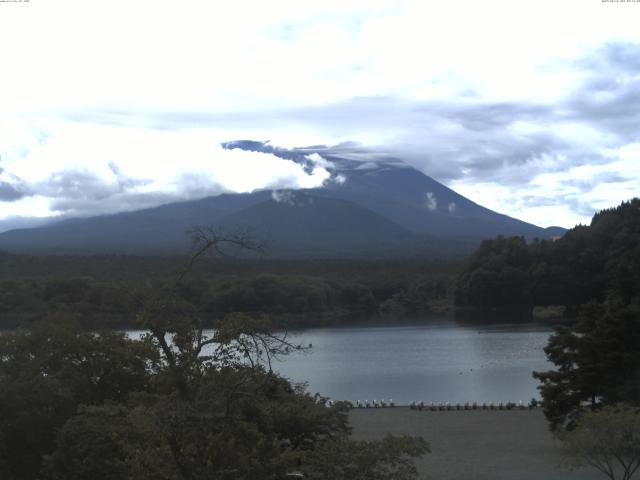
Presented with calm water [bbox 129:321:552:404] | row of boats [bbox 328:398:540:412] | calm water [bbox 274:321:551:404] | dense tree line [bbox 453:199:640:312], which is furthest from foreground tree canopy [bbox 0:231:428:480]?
dense tree line [bbox 453:199:640:312]

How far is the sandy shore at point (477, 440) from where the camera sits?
14.1 m

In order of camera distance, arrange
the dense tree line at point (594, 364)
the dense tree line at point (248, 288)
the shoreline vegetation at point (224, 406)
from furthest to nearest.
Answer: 1. the dense tree line at point (248, 288)
2. the dense tree line at point (594, 364)
3. the shoreline vegetation at point (224, 406)

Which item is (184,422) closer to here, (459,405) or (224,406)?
(224,406)

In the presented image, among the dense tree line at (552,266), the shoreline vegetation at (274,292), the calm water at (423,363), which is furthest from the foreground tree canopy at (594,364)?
the dense tree line at (552,266)

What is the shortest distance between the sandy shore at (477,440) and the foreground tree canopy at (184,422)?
426cm

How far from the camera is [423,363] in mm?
32812

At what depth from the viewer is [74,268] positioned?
2416 inches

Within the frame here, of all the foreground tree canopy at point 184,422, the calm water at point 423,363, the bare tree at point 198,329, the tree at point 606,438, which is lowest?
the calm water at point 423,363

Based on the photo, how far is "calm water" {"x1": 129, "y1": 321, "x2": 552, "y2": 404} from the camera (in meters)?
26.2

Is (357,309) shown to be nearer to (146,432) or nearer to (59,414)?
(59,414)

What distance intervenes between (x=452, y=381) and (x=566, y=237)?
35.3m

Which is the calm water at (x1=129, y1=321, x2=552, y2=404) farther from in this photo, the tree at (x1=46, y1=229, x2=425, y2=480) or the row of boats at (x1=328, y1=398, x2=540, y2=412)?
the tree at (x1=46, y1=229, x2=425, y2=480)

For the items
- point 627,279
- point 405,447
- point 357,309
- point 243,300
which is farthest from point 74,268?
point 405,447

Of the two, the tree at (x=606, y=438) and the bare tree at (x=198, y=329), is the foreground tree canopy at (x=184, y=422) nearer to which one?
the bare tree at (x=198, y=329)
